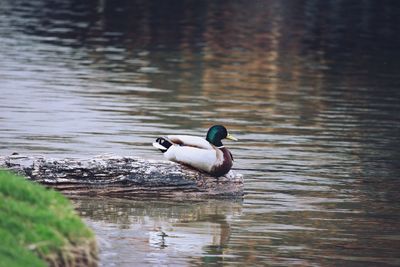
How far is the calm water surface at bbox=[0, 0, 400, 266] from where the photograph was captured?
14812 mm

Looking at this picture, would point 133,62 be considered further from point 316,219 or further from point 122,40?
point 316,219

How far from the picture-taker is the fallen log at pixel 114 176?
1605 cm

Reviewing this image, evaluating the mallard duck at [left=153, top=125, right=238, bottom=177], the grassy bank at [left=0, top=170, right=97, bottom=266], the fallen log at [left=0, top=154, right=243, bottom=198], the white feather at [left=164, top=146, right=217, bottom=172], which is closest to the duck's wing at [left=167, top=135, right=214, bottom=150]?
the mallard duck at [left=153, top=125, right=238, bottom=177]

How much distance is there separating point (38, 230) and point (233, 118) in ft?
53.0

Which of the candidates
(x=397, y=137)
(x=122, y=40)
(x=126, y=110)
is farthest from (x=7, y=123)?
(x=122, y=40)

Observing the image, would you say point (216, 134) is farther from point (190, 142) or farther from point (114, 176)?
point (114, 176)

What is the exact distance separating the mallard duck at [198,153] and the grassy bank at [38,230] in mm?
5662

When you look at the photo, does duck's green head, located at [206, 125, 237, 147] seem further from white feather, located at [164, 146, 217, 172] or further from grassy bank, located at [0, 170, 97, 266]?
grassy bank, located at [0, 170, 97, 266]

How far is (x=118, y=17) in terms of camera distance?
58.6 m

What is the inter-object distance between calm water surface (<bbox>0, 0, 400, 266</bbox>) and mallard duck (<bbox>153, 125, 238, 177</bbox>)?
47cm

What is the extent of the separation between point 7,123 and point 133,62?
1410 cm

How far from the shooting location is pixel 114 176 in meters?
16.3

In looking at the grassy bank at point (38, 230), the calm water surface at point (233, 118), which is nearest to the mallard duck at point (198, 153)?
the calm water surface at point (233, 118)

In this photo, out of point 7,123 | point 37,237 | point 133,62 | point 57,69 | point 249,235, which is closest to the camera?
point 37,237
